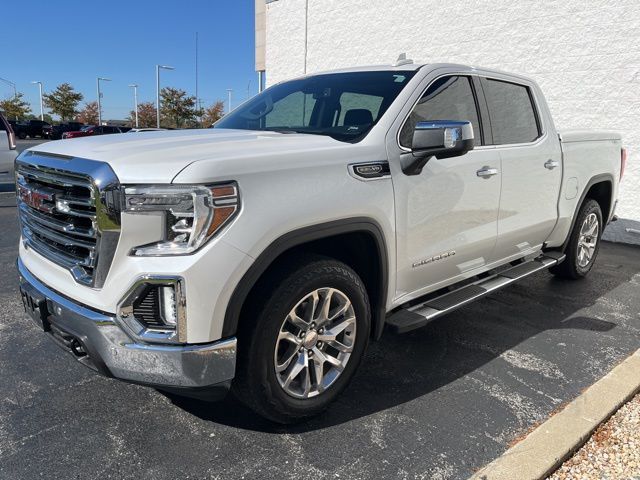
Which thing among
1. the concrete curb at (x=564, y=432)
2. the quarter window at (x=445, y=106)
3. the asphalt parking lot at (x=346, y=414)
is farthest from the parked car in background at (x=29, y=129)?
the concrete curb at (x=564, y=432)

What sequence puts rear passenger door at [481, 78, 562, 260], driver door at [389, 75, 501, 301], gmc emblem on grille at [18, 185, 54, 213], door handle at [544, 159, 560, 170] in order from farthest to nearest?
door handle at [544, 159, 560, 170]
rear passenger door at [481, 78, 562, 260]
driver door at [389, 75, 501, 301]
gmc emblem on grille at [18, 185, 54, 213]

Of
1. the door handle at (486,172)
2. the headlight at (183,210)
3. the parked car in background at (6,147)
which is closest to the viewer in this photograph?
the headlight at (183,210)

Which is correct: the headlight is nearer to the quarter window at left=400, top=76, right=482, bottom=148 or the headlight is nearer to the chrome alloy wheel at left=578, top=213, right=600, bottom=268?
the quarter window at left=400, top=76, right=482, bottom=148

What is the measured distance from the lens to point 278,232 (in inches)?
90.0

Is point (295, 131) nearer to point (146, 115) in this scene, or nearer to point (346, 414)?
point (346, 414)

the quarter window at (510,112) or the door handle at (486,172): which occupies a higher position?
the quarter window at (510,112)

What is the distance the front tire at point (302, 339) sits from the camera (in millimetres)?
2354

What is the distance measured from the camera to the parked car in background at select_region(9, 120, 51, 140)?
38.6m

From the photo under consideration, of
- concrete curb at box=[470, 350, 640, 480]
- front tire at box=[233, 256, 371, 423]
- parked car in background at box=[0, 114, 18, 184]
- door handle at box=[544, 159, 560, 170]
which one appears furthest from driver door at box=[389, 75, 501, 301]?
parked car in background at box=[0, 114, 18, 184]

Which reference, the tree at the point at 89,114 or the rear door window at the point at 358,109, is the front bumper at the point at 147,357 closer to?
the rear door window at the point at 358,109

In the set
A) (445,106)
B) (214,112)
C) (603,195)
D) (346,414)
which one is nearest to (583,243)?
(603,195)

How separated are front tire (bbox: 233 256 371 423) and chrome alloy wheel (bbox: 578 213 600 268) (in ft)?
11.5

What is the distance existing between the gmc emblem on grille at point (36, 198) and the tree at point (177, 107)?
50.1 metres

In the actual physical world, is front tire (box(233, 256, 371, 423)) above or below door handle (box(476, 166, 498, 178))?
below
